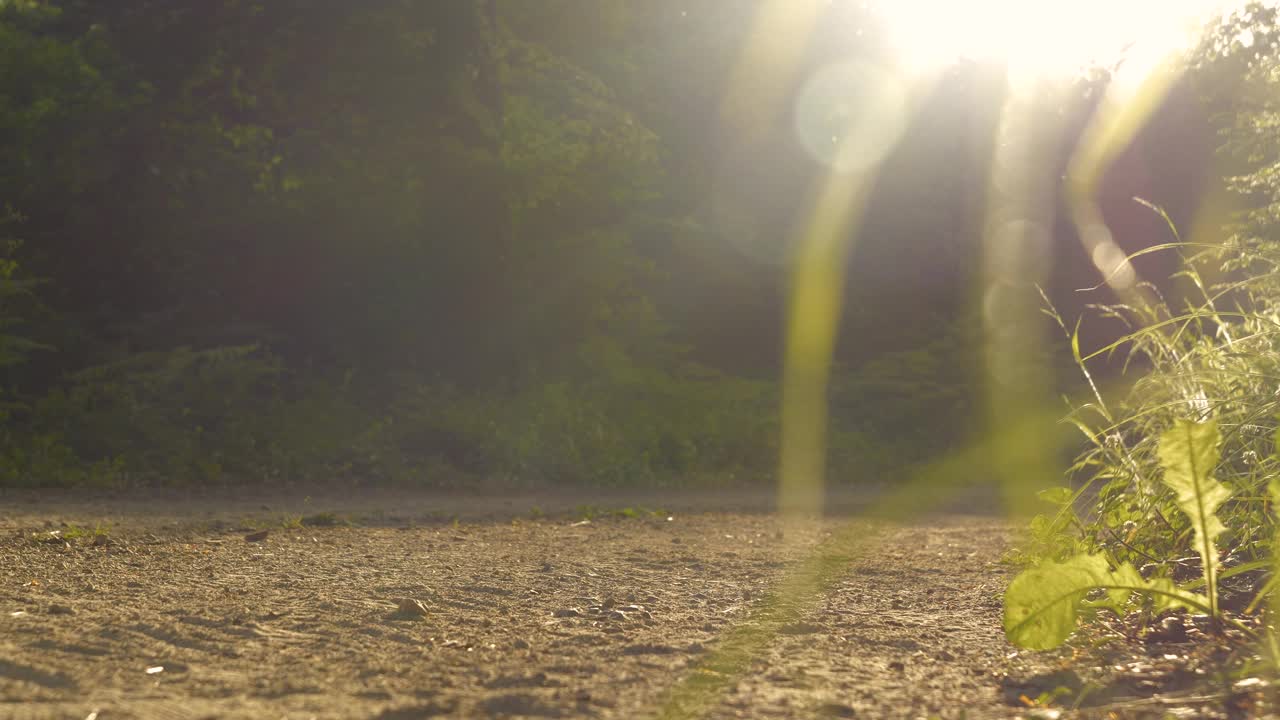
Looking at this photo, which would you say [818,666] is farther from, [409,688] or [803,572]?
[803,572]

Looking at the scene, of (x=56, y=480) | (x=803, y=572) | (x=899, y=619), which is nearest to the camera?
(x=899, y=619)

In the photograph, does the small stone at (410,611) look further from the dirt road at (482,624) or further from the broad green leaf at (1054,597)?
Answer: the broad green leaf at (1054,597)

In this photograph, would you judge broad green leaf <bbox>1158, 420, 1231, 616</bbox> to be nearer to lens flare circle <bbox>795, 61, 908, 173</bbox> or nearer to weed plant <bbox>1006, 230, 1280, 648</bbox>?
weed plant <bbox>1006, 230, 1280, 648</bbox>

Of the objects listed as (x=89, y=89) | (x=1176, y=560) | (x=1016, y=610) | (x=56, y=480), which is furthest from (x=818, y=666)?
(x=89, y=89)

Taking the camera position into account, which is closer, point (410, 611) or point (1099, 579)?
point (1099, 579)

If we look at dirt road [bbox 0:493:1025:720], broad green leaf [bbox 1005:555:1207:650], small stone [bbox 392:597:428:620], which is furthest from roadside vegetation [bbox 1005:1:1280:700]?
small stone [bbox 392:597:428:620]

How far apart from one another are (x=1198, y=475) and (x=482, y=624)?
232 cm

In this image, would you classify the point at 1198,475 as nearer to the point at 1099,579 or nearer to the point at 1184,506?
the point at 1184,506

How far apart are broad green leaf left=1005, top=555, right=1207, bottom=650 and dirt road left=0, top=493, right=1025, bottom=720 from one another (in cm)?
17

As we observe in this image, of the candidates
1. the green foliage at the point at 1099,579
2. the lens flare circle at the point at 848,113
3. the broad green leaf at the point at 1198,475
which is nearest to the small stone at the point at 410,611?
the green foliage at the point at 1099,579

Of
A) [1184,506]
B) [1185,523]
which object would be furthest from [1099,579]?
[1185,523]

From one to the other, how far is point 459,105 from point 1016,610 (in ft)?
40.3

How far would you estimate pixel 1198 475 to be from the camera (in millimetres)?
2758

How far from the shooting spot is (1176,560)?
352cm
